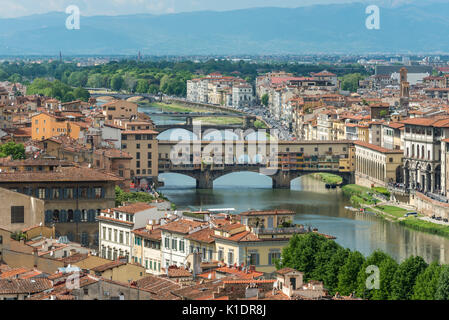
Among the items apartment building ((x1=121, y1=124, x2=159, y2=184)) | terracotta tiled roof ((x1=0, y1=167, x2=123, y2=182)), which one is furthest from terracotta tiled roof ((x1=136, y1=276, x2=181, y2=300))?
apartment building ((x1=121, y1=124, x2=159, y2=184))

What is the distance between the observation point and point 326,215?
3372cm

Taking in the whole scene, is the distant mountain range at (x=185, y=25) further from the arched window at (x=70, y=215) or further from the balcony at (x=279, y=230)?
the balcony at (x=279, y=230)

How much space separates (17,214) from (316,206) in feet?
63.3

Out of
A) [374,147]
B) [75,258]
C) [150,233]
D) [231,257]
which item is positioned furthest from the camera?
[374,147]

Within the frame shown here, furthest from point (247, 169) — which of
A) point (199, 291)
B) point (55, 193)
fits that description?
point (199, 291)

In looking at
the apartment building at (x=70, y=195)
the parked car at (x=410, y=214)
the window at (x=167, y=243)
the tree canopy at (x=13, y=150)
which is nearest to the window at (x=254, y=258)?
the window at (x=167, y=243)

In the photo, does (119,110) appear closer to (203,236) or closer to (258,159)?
(258,159)

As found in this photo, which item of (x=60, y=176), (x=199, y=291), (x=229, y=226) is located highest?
(x=199, y=291)

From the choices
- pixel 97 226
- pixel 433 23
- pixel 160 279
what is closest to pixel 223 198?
pixel 97 226

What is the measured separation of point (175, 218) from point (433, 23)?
168838 millimetres

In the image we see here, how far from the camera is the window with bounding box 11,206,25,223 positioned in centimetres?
1800

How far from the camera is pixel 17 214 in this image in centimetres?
1816

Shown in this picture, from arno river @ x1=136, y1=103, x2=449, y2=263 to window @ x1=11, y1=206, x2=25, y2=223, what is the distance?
8237 millimetres
